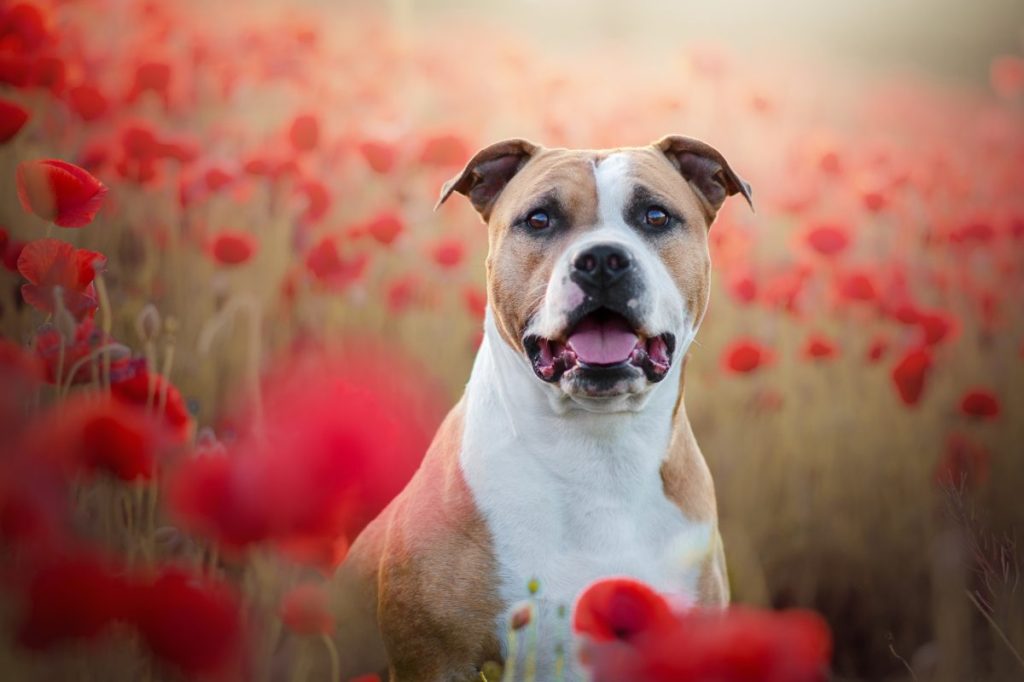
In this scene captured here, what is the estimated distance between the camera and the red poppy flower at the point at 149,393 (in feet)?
7.34

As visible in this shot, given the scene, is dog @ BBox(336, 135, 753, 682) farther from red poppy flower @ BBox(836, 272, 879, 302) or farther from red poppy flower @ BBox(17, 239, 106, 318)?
red poppy flower @ BBox(836, 272, 879, 302)

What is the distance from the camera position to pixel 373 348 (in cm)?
491

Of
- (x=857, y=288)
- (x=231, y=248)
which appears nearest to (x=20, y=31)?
(x=231, y=248)

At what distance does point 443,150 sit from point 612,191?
1.68m

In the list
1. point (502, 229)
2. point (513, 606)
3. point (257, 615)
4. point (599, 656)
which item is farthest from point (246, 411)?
point (502, 229)

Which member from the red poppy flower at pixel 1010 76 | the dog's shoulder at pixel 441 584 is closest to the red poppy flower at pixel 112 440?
the dog's shoulder at pixel 441 584

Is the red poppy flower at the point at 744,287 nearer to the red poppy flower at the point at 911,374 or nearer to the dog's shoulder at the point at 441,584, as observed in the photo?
the red poppy flower at the point at 911,374

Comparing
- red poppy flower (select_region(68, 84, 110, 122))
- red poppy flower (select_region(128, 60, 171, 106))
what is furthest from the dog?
red poppy flower (select_region(128, 60, 171, 106))

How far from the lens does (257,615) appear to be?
6.48 feet

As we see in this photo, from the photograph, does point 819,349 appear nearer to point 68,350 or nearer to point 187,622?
point 68,350

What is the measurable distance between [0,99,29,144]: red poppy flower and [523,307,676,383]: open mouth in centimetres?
158

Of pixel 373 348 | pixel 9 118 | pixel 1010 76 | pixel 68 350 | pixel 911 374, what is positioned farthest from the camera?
pixel 1010 76

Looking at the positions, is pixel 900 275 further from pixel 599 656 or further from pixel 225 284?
pixel 599 656

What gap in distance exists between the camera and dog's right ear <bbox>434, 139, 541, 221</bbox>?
3500 millimetres
